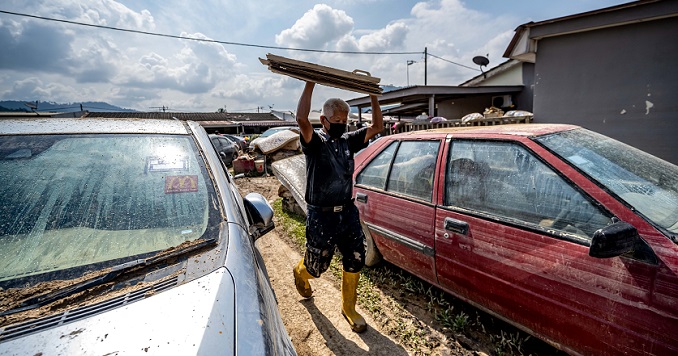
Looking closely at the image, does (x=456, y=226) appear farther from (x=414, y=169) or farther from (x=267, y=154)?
(x=267, y=154)

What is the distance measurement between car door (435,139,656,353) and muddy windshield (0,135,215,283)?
180 centimetres

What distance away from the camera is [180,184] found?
1669 mm

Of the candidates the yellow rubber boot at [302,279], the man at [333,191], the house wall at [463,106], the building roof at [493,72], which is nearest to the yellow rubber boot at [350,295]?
the man at [333,191]

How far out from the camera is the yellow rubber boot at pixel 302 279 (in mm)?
2684

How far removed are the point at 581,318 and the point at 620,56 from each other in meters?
7.71

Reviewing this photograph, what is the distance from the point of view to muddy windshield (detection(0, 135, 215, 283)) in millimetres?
1261

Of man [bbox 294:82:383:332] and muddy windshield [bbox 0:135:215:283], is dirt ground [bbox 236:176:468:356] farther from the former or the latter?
muddy windshield [bbox 0:135:215:283]

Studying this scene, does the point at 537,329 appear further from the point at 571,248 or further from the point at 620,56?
the point at 620,56

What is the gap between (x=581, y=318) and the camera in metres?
1.60

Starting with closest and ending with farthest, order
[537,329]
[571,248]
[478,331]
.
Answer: [571,248] < [537,329] < [478,331]

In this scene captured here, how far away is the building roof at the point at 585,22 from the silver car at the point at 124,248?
835cm

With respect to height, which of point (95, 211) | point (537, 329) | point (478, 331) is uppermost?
point (95, 211)

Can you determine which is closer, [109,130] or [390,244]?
[109,130]

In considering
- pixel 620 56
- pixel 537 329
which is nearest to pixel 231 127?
pixel 620 56
